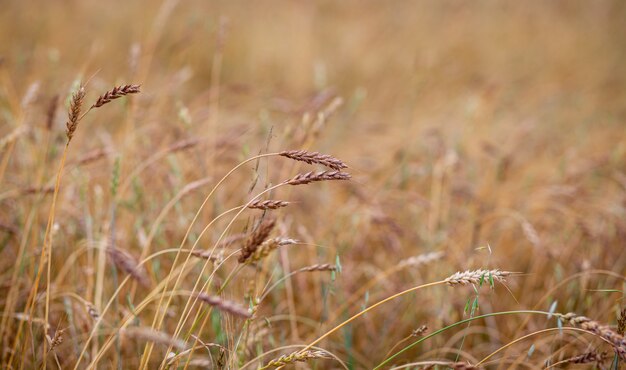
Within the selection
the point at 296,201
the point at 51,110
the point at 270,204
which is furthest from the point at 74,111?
the point at 51,110

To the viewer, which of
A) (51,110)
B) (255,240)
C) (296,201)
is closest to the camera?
(255,240)

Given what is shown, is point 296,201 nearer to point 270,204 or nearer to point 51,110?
point 270,204

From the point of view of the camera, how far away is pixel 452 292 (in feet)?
6.45

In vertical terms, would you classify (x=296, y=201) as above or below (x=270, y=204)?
below

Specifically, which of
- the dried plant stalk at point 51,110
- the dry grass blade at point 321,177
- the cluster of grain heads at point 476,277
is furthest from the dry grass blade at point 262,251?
the dried plant stalk at point 51,110

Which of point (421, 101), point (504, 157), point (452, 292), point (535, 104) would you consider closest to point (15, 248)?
point (452, 292)

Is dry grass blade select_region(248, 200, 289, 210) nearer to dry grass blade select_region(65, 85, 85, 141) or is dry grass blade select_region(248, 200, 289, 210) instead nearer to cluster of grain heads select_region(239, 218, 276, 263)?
cluster of grain heads select_region(239, 218, 276, 263)

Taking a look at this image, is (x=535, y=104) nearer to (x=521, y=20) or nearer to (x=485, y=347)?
(x=521, y=20)

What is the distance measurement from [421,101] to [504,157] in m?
3.65

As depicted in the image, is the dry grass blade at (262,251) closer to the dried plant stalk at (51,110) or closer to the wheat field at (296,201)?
the wheat field at (296,201)

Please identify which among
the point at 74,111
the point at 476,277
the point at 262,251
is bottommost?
the point at 476,277

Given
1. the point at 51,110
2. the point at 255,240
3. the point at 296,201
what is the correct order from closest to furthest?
the point at 255,240, the point at 296,201, the point at 51,110

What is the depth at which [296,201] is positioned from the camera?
1.13 metres

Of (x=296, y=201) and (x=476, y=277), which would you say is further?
(x=296, y=201)
